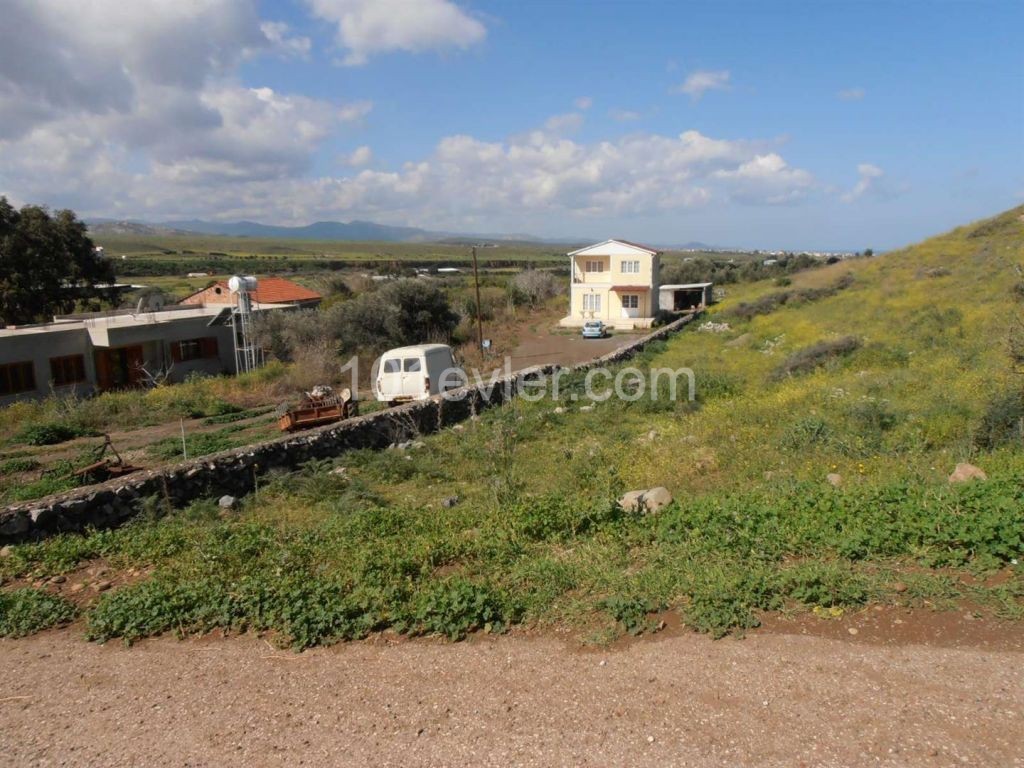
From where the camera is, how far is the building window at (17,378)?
20281 mm

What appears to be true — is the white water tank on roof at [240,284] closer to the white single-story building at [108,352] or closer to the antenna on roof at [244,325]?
the antenna on roof at [244,325]

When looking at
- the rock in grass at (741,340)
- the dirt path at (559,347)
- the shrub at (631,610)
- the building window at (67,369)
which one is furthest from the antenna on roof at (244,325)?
the shrub at (631,610)

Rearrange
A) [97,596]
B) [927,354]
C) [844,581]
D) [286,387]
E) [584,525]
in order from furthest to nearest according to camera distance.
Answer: [286,387], [927,354], [584,525], [97,596], [844,581]

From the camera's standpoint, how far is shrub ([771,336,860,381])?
624 inches

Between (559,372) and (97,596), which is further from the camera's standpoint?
(559,372)

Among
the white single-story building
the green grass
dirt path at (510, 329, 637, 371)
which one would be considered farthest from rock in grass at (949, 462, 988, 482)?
the white single-story building

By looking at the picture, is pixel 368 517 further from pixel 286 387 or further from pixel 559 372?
pixel 286 387

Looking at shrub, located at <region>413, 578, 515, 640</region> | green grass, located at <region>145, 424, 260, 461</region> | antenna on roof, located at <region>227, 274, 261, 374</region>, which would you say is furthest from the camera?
antenna on roof, located at <region>227, 274, 261, 374</region>

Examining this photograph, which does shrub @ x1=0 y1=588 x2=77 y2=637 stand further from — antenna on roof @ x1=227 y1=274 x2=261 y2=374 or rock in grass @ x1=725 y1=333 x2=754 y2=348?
rock in grass @ x1=725 y1=333 x2=754 y2=348

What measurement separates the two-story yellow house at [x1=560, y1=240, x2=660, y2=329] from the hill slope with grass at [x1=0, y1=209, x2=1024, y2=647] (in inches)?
1116

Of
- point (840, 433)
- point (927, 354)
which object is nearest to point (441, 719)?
point (840, 433)

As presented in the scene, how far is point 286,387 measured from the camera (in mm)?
21156

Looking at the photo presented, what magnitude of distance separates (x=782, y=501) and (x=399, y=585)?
356 cm

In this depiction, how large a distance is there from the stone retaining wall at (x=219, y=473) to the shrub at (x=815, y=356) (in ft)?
23.3
